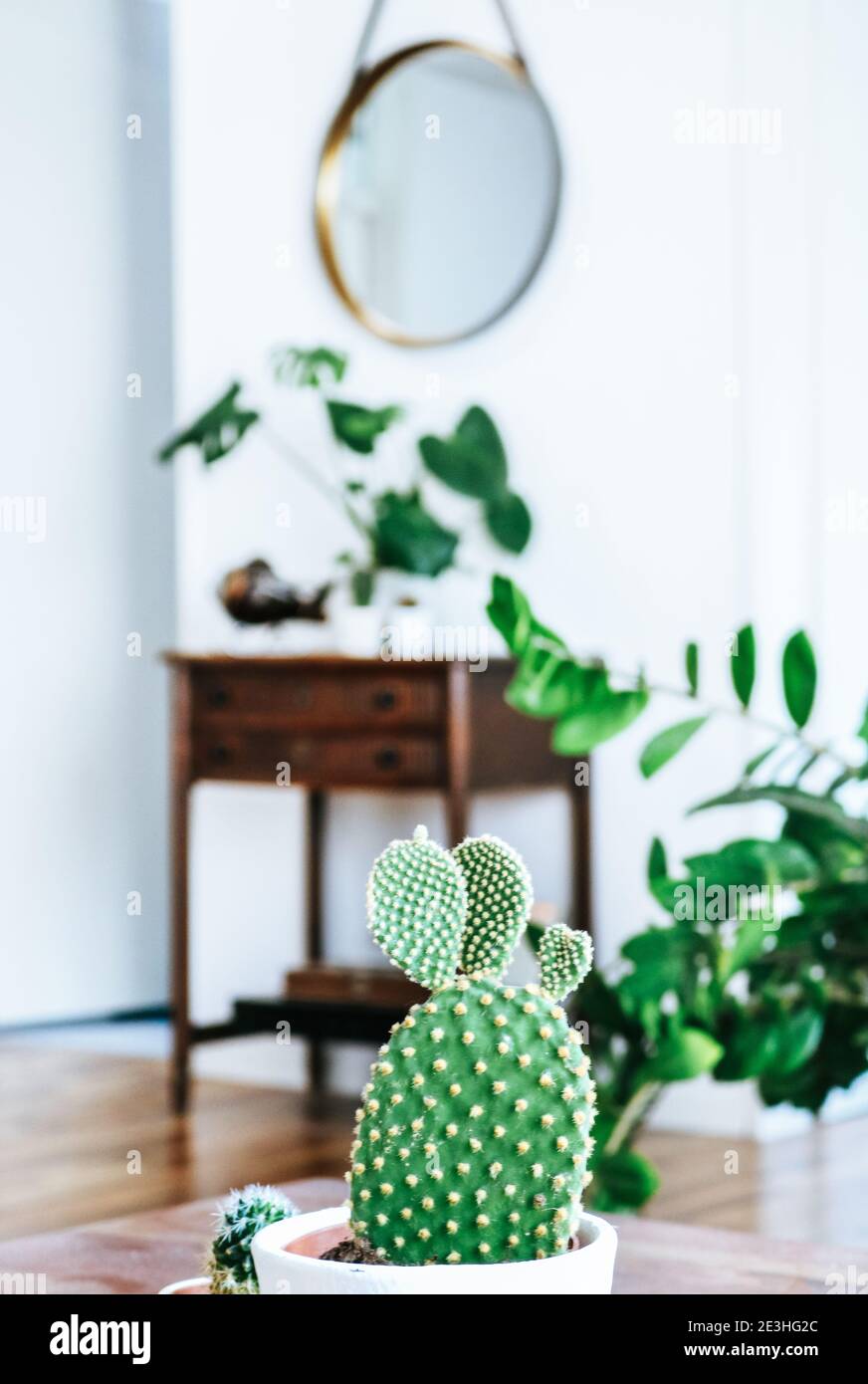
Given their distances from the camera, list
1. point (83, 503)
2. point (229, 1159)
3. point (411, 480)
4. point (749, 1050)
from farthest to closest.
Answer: point (83, 503) → point (411, 480) → point (229, 1159) → point (749, 1050)

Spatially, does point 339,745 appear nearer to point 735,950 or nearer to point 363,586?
point 363,586

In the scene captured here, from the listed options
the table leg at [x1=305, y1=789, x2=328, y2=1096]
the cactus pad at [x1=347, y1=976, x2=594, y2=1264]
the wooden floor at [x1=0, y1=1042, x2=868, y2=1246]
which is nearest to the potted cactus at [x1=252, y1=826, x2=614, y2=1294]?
the cactus pad at [x1=347, y1=976, x2=594, y2=1264]

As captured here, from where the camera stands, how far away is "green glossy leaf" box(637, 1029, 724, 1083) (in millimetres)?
1593

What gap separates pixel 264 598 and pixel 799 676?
2.19 m

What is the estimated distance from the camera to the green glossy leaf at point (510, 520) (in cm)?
340

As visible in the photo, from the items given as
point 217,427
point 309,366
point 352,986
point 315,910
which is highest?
point 309,366

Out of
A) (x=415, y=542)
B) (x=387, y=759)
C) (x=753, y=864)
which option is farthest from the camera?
(x=415, y=542)

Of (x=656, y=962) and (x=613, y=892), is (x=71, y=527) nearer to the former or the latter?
(x=613, y=892)

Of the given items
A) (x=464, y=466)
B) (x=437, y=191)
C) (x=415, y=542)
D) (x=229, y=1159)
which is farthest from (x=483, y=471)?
(x=229, y=1159)

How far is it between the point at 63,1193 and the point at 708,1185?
984mm

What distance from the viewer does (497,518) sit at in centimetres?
341

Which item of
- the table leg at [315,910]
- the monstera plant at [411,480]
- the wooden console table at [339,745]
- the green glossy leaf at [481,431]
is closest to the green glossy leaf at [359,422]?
the monstera plant at [411,480]

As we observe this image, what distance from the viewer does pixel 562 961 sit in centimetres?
57
